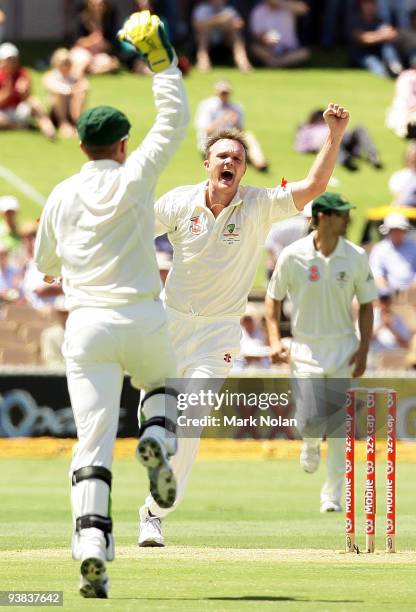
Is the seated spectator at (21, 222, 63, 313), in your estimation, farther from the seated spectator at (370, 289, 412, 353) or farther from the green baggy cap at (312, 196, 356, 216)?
the green baggy cap at (312, 196, 356, 216)

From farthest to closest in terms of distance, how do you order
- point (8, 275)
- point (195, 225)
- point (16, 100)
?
point (16, 100)
point (8, 275)
point (195, 225)

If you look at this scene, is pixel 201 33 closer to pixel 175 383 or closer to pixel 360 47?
pixel 360 47

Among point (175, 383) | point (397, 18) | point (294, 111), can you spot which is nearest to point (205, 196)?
point (175, 383)

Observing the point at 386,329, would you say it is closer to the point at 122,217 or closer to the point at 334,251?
the point at 334,251

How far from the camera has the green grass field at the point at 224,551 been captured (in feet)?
21.7

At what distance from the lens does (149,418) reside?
6750mm

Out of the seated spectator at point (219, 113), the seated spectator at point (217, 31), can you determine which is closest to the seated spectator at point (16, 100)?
the seated spectator at point (219, 113)

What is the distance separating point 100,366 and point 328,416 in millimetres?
4816

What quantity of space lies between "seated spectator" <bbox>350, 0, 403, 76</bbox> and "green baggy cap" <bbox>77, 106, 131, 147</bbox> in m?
18.6

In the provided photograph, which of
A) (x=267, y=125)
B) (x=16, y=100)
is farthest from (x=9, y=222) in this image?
(x=267, y=125)

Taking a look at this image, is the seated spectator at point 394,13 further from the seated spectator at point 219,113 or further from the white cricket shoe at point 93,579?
the white cricket shoe at point 93,579

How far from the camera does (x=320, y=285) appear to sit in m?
11.1

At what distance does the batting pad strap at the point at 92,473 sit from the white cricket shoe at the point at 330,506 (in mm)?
4388

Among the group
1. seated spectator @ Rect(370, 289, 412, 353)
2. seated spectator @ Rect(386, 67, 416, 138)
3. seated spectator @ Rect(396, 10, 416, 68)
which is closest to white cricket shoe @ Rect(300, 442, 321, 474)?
seated spectator @ Rect(370, 289, 412, 353)
